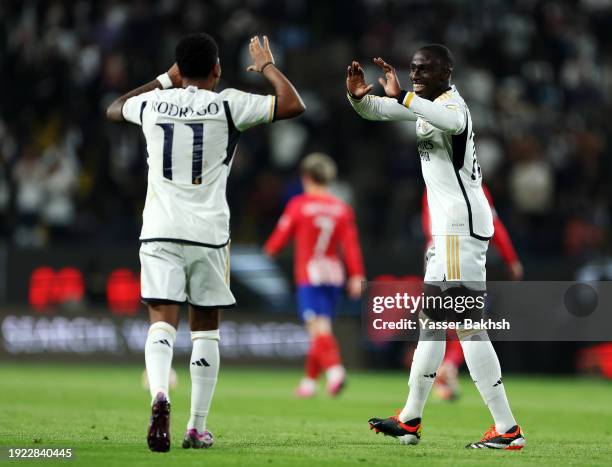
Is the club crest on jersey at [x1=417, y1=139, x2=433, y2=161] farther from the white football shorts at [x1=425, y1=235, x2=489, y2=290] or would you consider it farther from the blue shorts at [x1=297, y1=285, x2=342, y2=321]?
the blue shorts at [x1=297, y1=285, x2=342, y2=321]

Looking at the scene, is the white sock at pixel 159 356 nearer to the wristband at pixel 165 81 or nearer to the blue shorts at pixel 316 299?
the wristband at pixel 165 81

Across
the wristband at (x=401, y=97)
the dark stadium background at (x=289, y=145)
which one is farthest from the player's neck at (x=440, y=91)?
the dark stadium background at (x=289, y=145)

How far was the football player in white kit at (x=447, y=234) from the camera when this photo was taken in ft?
24.9

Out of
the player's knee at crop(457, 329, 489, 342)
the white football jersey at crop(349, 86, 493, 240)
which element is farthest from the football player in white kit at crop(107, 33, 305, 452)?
the player's knee at crop(457, 329, 489, 342)

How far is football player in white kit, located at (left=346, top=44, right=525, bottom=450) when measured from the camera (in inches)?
299

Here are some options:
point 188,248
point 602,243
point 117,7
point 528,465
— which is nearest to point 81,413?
point 188,248

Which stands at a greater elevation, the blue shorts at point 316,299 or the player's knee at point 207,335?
the blue shorts at point 316,299

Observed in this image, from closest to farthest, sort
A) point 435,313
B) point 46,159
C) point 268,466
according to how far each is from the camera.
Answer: point 268,466 < point 435,313 < point 46,159

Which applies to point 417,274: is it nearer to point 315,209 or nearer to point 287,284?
point 287,284

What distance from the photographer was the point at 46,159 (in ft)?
59.4

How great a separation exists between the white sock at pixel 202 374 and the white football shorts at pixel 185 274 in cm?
21

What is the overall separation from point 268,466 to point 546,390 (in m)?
8.72

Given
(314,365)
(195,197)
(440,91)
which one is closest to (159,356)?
(195,197)

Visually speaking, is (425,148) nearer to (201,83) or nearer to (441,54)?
(441,54)
